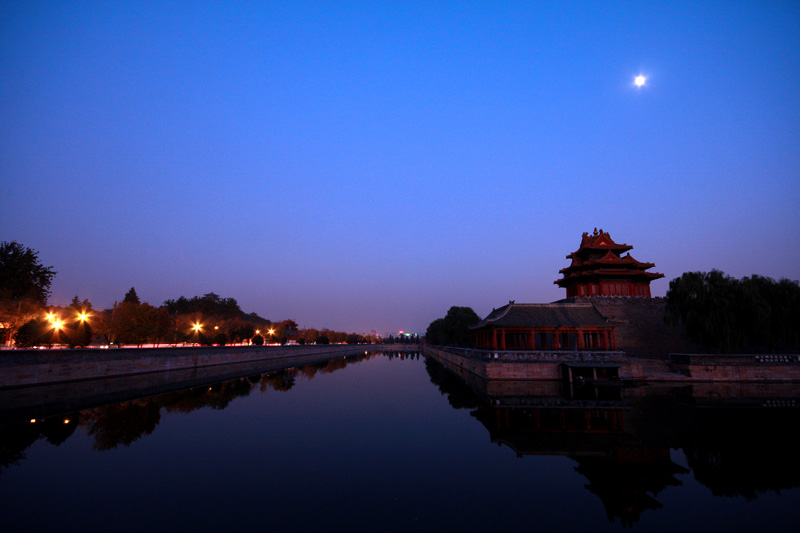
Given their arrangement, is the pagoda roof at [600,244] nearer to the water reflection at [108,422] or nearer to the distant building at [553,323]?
the distant building at [553,323]

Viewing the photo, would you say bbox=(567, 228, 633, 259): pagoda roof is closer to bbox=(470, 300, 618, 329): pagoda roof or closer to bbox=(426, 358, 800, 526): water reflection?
bbox=(470, 300, 618, 329): pagoda roof

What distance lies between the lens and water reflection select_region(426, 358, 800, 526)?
33.9 ft

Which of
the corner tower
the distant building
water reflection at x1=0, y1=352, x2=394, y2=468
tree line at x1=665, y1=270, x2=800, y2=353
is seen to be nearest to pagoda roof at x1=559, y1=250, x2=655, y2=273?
the corner tower

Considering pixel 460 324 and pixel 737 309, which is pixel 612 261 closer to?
pixel 737 309

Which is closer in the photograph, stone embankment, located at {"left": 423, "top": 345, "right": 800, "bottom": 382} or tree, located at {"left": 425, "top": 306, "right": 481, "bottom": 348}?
stone embankment, located at {"left": 423, "top": 345, "right": 800, "bottom": 382}

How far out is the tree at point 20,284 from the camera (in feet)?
102

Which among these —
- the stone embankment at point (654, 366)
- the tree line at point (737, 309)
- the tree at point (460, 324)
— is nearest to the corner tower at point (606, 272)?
the tree line at point (737, 309)

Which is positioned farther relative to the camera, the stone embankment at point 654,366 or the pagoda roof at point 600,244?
the pagoda roof at point 600,244

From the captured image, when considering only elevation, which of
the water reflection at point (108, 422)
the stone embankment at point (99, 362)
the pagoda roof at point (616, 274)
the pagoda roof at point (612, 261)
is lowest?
the water reflection at point (108, 422)

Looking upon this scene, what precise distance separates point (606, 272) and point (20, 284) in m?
62.5

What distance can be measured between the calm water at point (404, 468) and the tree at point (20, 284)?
2008 centimetres

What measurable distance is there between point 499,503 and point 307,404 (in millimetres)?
15606

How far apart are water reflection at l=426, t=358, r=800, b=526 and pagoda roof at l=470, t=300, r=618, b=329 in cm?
651

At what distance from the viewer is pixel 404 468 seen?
1104 centimetres
